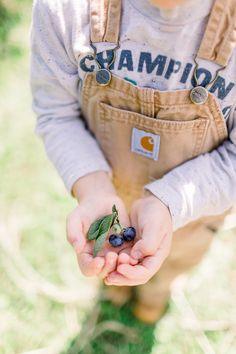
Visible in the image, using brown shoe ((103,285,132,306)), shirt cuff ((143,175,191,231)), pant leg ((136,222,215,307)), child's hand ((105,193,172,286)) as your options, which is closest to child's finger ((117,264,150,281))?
child's hand ((105,193,172,286))

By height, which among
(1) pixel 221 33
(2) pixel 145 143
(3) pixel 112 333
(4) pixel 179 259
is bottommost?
(3) pixel 112 333

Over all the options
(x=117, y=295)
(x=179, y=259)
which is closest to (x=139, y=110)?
(x=179, y=259)

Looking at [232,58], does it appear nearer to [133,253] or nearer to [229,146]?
[229,146]

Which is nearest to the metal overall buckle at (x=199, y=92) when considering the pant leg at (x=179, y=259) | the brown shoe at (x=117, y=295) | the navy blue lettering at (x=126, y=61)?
the navy blue lettering at (x=126, y=61)

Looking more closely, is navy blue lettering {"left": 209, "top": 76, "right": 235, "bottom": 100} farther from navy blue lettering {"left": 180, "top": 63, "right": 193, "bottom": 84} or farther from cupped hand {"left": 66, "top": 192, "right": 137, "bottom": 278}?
cupped hand {"left": 66, "top": 192, "right": 137, "bottom": 278}

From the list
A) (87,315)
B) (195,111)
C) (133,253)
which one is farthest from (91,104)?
(87,315)

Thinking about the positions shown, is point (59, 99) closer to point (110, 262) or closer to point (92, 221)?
point (92, 221)
